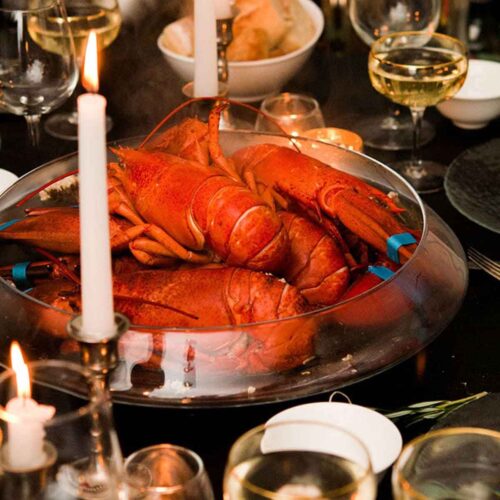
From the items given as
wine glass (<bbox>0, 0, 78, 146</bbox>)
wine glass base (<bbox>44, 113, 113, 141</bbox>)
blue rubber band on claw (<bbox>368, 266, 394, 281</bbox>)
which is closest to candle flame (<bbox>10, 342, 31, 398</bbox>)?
blue rubber band on claw (<bbox>368, 266, 394, 281</bbox>)

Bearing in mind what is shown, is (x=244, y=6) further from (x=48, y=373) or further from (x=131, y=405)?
(x=48, y=373)

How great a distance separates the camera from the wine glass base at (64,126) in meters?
2.03

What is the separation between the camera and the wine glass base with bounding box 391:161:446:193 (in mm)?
1803

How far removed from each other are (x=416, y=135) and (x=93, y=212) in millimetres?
1123

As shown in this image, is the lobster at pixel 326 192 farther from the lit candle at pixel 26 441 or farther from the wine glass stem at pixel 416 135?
the lit candle at pixel 26 441

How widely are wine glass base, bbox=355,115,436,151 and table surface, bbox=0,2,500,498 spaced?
18mm

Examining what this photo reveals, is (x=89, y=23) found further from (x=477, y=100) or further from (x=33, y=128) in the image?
(x=477, y=100)

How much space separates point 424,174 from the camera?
184cm

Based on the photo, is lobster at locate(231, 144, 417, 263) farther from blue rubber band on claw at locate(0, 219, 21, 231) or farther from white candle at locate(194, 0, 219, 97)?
blue rubber band on claw at locate(0, 219, 21, 231)

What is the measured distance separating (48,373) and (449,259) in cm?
68

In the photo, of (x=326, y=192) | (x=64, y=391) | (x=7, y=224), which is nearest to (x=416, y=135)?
(x=326, y=192)

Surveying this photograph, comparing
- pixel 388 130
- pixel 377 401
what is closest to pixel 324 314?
pixel 377 401

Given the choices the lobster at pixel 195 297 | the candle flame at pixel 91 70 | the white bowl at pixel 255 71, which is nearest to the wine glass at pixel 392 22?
the white bowl at pixel 255 71

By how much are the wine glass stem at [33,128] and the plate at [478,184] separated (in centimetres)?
70
